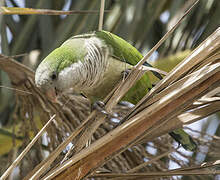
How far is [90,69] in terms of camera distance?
1.96 meters

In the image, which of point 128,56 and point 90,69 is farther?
point 128,56

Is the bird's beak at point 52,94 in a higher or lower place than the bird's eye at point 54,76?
lower

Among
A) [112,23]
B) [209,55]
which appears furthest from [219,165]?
[112,23]

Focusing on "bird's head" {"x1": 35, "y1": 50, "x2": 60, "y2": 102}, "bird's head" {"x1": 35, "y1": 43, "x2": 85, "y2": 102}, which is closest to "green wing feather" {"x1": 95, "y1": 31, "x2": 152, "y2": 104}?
"bird's head" {"x1": 35, "y1": 43, "x2": 85, "y2": 102}

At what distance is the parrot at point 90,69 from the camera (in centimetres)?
189

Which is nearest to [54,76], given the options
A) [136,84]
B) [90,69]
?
[90,69]

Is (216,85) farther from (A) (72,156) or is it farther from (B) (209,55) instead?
(A) (72,156)

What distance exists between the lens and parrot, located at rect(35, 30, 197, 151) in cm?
189

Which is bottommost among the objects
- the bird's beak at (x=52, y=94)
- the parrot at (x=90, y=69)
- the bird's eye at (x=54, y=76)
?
the bird's beak at (x=52, y=94)

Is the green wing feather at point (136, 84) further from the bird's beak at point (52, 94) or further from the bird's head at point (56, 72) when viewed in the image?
the bird's beak at point (52, 94)

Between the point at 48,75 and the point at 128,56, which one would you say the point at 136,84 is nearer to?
the point at 128,56

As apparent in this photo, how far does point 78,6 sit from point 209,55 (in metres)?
1.88

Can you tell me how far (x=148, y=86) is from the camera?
90.6 inches

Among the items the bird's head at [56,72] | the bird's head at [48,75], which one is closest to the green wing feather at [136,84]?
the bird's head at [56,72]
